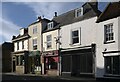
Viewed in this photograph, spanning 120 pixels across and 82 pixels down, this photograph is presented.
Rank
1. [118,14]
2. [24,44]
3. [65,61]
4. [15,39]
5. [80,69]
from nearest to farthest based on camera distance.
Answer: [118,14]
[80,69]
[65,61]
[24,44]
[15,39]

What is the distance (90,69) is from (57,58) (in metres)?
6.22

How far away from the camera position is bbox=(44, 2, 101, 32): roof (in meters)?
28.0

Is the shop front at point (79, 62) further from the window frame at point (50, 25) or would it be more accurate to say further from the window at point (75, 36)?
the window frame at point (50, 25)

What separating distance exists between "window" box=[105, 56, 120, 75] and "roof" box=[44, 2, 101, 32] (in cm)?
518

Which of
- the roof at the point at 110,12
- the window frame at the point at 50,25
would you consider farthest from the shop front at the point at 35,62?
the roof at the point at 110,12

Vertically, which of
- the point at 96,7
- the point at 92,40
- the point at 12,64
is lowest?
the point at 12,64

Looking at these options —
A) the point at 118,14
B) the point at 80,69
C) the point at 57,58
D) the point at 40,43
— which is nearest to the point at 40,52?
the point at 40,43

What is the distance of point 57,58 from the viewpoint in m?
31.8

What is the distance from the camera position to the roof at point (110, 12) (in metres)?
24.1

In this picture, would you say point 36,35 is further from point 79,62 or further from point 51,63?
point 79,62

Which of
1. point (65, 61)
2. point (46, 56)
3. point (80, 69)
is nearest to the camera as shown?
point (80, 69)

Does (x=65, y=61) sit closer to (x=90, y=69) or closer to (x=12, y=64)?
(x=90, y=69)

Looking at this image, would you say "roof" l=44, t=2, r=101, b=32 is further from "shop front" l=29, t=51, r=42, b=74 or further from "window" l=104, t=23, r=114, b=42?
"shop front" l=29, t=51, r=42, b=74

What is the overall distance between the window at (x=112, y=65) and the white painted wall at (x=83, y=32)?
3012 millimetres
